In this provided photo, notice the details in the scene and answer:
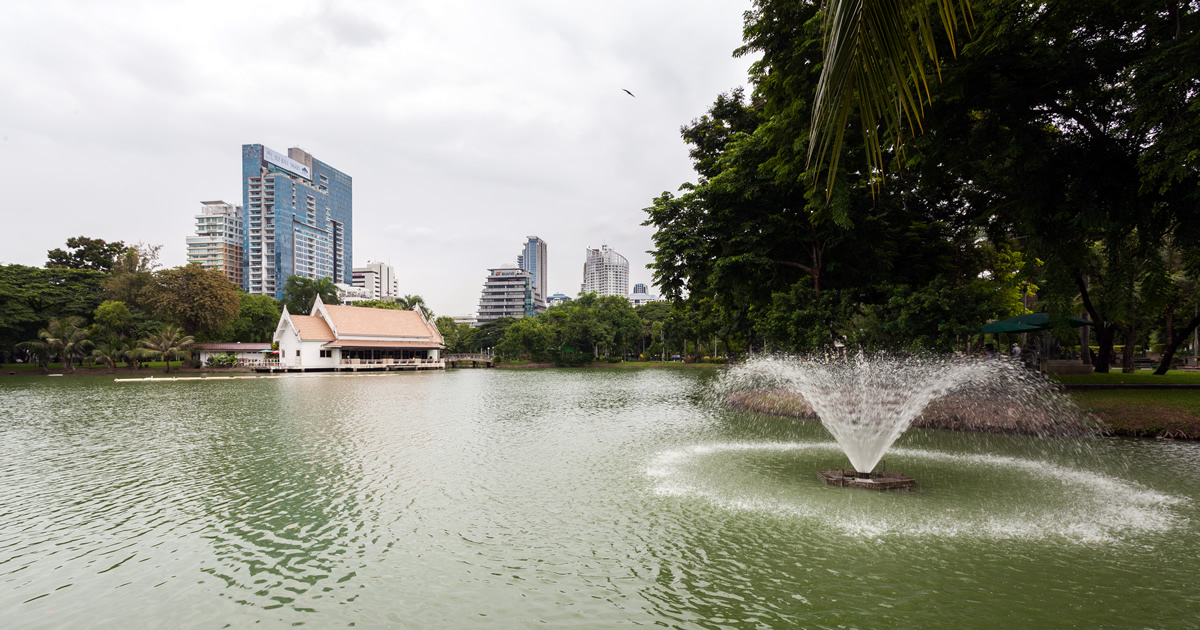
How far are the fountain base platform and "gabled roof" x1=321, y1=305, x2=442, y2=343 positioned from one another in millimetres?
50773

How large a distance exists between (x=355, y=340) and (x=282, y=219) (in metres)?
103

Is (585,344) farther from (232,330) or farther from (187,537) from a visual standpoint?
(187,537)

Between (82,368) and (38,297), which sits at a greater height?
(38,297)

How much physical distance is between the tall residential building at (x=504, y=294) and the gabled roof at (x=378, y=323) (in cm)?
6818

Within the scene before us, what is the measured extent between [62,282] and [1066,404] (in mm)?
67756

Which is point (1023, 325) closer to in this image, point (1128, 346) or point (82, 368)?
point (1128, 346)

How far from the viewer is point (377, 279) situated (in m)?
183

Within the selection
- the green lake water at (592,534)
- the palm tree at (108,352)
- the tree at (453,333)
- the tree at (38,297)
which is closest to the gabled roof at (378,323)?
the palm tree at (108,352)

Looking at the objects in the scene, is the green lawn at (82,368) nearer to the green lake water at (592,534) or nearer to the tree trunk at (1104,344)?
the green lake water at (592,534)

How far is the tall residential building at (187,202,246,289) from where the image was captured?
136 metres

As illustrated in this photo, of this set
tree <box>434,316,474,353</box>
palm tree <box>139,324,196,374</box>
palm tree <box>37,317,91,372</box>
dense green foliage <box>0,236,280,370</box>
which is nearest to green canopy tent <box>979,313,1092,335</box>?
palm tree <box>139,324,196,374</box>

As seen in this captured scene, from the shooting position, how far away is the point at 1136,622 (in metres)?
4.81

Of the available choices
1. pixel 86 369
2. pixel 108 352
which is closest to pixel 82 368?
pixel 86 369

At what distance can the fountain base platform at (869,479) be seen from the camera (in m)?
8.75
